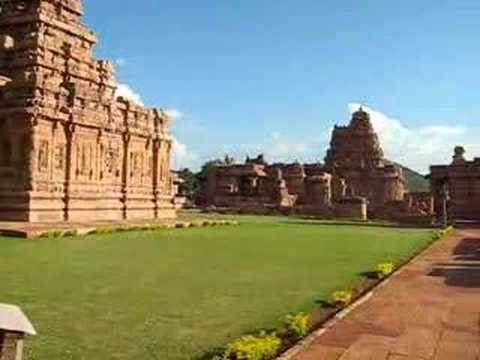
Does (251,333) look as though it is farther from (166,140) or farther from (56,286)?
(166,140)

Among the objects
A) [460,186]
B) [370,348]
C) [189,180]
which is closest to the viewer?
[370,348]

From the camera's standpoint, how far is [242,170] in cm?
5238

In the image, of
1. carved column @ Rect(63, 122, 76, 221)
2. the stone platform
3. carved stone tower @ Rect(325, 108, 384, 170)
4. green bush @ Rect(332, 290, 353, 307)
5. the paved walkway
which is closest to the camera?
the paved walkway

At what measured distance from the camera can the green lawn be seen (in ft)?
19.6

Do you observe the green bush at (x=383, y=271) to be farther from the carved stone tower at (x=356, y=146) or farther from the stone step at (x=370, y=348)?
the carved stone tower at (x=356, y=146)

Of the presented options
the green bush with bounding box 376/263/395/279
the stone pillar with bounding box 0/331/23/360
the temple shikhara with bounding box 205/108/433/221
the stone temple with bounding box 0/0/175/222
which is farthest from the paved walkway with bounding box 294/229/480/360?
the temple shikhara with bounding box 205/108/433/221

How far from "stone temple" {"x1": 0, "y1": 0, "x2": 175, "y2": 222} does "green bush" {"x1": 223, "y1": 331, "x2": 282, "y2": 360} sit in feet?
55.9

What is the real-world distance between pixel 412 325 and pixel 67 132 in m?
19.1

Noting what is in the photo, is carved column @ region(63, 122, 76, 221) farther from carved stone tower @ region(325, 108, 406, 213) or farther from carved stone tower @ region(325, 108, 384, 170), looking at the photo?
carved stone tower @ region(325, 108, 384, 170)

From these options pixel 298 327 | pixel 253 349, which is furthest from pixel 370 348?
pixel 253 349

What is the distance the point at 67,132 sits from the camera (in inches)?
925

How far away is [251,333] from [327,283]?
3770mm

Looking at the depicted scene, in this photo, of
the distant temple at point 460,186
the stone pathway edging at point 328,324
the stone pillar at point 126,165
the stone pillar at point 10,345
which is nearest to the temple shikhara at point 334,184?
the distant temple at point 460,186

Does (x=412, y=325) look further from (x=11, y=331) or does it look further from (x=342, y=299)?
(x=11, y=331)
